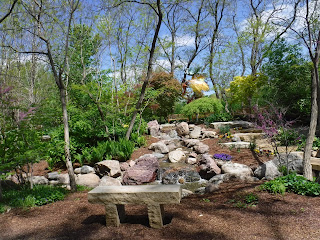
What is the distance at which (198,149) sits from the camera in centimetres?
931

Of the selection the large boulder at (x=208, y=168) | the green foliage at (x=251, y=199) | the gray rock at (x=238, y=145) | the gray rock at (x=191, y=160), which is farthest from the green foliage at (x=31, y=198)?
the gray rock at (x=238, y=145)

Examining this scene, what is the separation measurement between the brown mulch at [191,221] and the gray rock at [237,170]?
2.21m

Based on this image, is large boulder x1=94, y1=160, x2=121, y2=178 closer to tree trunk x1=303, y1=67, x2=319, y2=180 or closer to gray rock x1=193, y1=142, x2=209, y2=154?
gray rock x1=193, y1=142, x2=209, y2=154

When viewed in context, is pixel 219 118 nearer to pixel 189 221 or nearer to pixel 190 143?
pixel 190 143

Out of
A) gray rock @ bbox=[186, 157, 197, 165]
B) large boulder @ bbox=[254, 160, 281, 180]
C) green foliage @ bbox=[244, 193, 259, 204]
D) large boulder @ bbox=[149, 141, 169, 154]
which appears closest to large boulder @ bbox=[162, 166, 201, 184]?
gray rock @ bbox=[186, 157, 197, 165]

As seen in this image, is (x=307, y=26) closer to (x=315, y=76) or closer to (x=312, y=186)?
(x=315, y=76)

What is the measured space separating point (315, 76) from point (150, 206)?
4.65 m

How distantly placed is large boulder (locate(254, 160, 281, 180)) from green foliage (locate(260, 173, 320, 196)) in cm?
136

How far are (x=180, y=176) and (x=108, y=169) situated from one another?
7.27 feet

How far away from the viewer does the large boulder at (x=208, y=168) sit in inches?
286

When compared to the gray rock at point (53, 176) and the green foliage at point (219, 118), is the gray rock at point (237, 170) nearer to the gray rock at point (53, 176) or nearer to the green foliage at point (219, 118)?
the gray rock at point (53, 176)

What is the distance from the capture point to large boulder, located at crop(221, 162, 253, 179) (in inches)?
259

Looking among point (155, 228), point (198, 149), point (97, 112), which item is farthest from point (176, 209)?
point (97, 112)

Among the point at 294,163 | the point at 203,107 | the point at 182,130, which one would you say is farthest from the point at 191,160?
the point at 203,107
